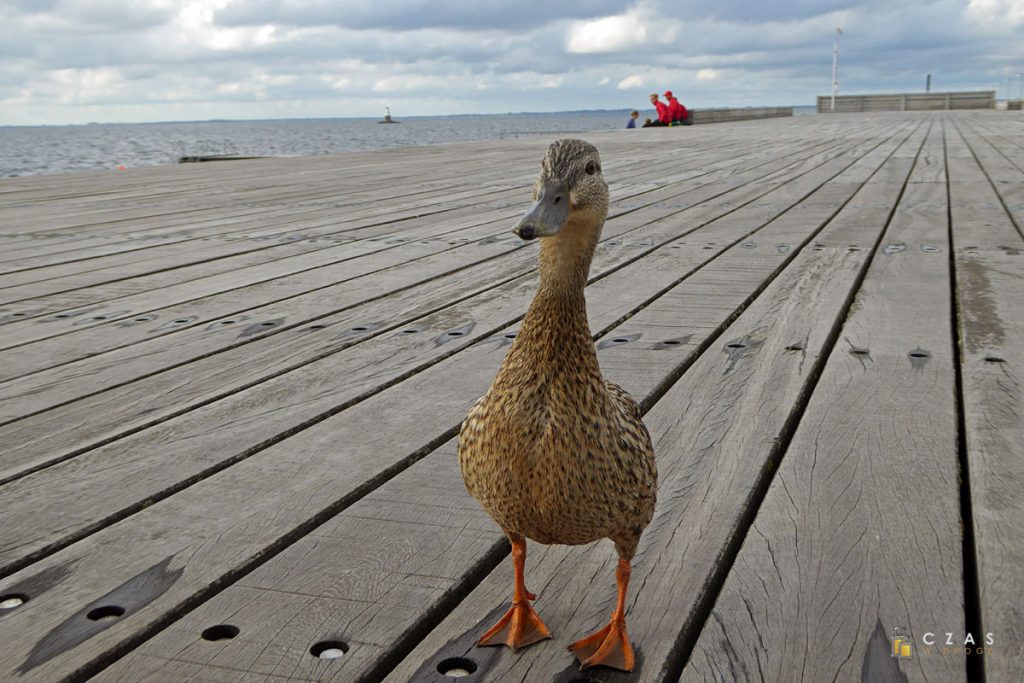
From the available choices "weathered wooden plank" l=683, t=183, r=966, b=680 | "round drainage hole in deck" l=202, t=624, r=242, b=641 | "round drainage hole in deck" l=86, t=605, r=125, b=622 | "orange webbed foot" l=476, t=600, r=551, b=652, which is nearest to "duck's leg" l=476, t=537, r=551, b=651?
"orange webbed foot" l=476, t=600, r=551, b=652

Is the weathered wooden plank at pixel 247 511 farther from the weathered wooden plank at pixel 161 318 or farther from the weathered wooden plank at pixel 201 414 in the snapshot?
the weathered wooden plank at pixel 161 318

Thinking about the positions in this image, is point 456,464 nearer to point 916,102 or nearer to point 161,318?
point 161,318

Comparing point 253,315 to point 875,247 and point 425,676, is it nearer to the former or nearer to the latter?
point 425,676

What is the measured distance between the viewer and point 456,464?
2.24 metres

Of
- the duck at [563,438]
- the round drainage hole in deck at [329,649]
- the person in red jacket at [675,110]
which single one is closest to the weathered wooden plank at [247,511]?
the round drainage hole in deck at [329,649]

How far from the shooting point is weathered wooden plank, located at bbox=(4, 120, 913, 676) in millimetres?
1652

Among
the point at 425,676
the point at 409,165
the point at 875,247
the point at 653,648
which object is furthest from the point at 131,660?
the point at 409,165

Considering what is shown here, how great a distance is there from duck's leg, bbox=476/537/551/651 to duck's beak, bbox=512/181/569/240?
577 mm

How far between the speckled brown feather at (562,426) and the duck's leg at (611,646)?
0.41 feet

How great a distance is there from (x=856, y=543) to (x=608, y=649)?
0.64 metres

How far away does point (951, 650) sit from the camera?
58.9 inches

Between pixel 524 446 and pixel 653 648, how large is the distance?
410mm

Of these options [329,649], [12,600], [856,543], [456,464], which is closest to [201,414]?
[456,464]

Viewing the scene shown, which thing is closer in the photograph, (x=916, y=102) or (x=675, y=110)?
(x=675, y=110)
